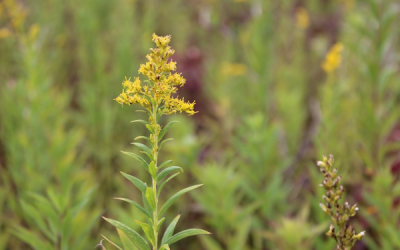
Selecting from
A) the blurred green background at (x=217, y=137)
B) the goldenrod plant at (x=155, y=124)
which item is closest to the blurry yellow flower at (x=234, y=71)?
the blurred green background at (x=217, y=137)

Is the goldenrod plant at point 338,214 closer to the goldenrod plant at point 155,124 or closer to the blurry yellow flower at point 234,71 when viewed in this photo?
the goldenrod plant at point 155,124

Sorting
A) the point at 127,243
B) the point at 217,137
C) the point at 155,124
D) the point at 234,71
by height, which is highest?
the point at 234,71

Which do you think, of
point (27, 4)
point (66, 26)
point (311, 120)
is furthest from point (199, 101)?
point (27, 4)

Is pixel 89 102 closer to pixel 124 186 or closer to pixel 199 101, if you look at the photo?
pixel 124 186

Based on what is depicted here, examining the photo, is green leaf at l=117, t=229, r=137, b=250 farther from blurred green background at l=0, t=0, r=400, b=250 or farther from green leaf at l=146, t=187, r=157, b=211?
blurred green background at l=0, t=0, r=400, b=250

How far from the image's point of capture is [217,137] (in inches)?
136

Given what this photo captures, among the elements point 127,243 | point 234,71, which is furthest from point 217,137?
point 127,243

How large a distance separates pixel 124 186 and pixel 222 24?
2540 millimetres

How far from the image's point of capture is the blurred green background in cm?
199

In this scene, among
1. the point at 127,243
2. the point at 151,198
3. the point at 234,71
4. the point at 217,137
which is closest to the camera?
the point at 151,198

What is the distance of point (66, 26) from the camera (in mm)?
4719

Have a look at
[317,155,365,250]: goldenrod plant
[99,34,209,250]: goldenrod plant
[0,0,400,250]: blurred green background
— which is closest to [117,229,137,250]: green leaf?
[99,34,209,250]: goldenrod plant

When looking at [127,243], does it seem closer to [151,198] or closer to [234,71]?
[151,198]

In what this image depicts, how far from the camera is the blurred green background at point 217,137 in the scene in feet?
6.54
